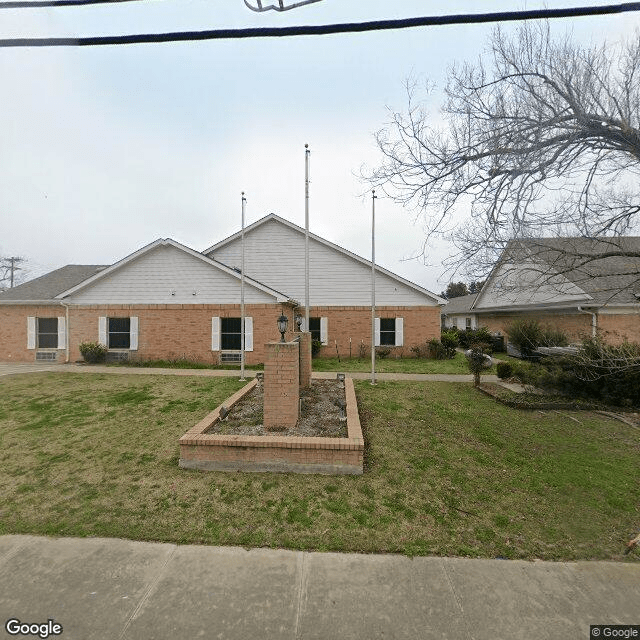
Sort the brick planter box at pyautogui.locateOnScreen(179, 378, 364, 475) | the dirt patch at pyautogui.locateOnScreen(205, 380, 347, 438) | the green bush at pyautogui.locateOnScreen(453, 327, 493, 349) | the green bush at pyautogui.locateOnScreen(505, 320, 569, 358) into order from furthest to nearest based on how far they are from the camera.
A: the green bush at pyautogui.locateOnScreen(453, 327, 493, 349) < the green bush at pyautogui.locateOnScreen(505, 320, 569, 358) < the dirt patch at pyautogui.locateOnScreen(205, 380, 347, 438) < the brick planter box at pyautogui.locateOnScreen(179, 378, 364, 475)

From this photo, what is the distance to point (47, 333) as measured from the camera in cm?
1508

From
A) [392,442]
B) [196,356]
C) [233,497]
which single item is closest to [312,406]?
[392,442]

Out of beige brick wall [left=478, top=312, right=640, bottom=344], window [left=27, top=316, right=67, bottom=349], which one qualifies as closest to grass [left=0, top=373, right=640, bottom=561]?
window [left=27, top=316, right=67, bottom=349]

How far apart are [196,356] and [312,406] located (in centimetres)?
901

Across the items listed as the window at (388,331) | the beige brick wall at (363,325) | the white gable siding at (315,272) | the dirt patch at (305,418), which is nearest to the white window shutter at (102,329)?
the white gable siding at (315,272)

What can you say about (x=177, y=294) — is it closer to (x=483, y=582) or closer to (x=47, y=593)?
(x=47, y=593)

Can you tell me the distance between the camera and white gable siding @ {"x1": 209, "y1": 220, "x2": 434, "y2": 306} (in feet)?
56.9

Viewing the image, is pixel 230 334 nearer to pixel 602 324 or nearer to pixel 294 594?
pixel 294 594

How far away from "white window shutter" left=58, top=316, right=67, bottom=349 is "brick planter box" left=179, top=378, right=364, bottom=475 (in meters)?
14.0

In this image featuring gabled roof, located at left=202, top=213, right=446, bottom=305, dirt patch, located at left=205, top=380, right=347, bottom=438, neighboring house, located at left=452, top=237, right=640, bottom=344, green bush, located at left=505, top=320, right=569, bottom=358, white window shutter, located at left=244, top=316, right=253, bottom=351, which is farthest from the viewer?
gabled roof, located at left=202, top=213, right=446, bottom=305

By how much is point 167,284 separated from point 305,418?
1115cm

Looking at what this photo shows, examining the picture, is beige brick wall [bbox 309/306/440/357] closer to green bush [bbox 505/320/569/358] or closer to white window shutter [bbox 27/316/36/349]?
green bush [bbox 505/320/569/358]

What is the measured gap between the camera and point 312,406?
716 cm

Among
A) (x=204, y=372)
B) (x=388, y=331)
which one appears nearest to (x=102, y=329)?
(x=204, y=372)
